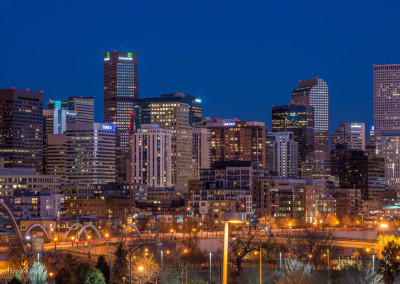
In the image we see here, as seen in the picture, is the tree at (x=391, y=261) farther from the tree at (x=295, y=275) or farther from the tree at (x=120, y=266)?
the tree at (x=120, y=266)

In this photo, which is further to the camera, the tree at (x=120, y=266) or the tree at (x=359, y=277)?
the tree at (x=120, y=266)

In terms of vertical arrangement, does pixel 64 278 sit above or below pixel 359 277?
above

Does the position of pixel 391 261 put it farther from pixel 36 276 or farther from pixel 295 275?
pixel 36 276

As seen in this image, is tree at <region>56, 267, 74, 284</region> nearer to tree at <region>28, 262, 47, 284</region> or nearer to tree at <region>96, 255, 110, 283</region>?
tree at <region>28, 262, 47, 284</region>

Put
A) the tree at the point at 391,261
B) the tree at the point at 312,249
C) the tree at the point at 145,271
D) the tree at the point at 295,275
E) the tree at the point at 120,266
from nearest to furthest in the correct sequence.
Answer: the tree at the point at 295,275 < the tree at the point at 145,271 < the tree at the point at 120,266 < the tree at the point at 391,261 < the tree at the point at 312,249

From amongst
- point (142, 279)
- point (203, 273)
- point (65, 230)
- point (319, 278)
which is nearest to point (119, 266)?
point (142, 279)

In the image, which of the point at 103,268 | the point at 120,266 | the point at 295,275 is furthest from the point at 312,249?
the point at 103,268

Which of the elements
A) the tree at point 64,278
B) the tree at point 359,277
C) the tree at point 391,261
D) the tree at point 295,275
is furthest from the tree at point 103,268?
the tree at point 391,261

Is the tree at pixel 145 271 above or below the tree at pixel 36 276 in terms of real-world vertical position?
below

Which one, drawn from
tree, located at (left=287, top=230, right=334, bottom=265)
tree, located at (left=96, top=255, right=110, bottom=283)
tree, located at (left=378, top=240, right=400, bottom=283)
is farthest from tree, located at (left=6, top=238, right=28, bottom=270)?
tree, located at (left=378, top=240, right=400, bottom=283)

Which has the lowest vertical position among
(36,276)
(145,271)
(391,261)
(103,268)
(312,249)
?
(312,249)

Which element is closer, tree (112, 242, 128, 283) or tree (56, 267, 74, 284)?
tree (56, 267, 74, 284)

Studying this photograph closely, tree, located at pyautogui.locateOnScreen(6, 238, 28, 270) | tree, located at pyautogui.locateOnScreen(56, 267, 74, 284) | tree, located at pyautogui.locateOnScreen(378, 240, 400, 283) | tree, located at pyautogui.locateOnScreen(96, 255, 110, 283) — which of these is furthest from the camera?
tree, located at pyautogui.locateOnScreen(378, 240, 400, 283)

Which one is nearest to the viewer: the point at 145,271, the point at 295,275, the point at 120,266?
the point at 295,275
